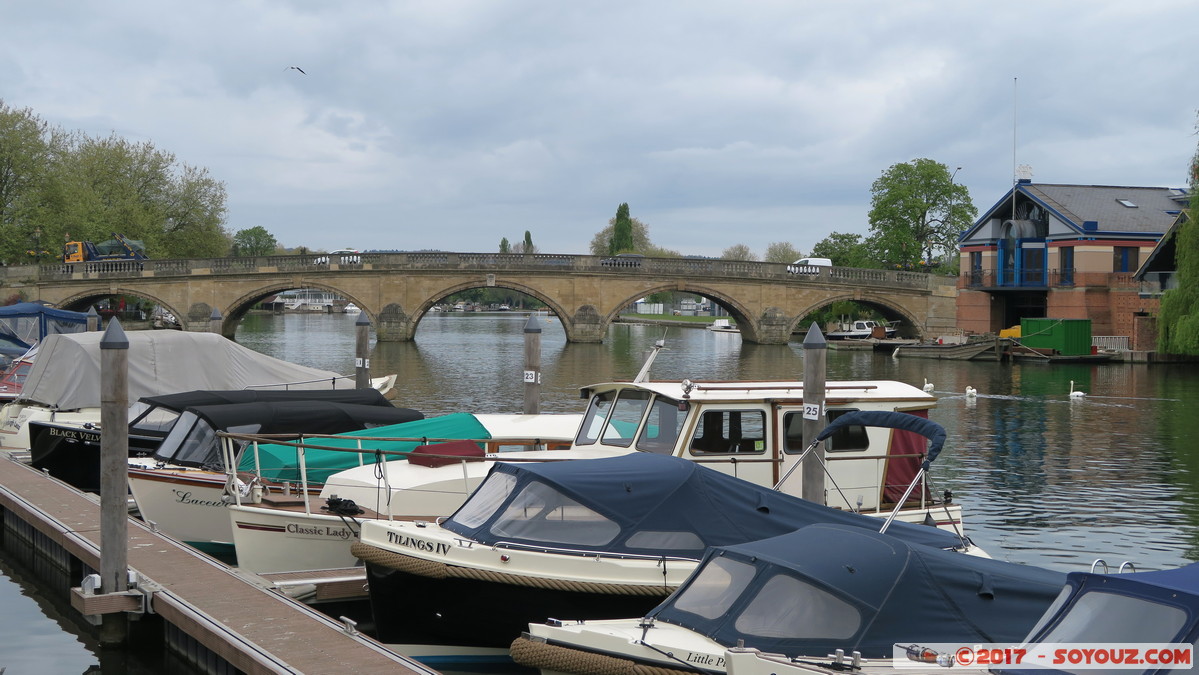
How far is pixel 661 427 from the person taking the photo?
13.0 m

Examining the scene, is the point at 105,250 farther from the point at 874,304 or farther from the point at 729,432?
the point at 729,432

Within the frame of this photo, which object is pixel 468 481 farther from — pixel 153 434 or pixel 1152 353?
pixel 1152 353

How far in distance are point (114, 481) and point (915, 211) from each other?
6899 cm

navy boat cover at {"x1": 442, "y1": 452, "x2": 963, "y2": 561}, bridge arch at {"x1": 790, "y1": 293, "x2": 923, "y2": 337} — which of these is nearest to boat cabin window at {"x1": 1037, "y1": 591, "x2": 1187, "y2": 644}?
navy boat cover at {"x1": 442, "y1": 452, "x2": 963, "y2": 561}

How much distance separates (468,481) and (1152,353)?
140 feet

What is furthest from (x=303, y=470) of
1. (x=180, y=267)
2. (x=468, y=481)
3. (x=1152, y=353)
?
(x=180, y=267)

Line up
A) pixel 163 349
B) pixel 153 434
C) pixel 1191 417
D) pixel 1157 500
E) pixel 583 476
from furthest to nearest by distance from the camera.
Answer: pixel 1191 417
pixel 163 349
pixel 1157 500
pixel 153 434
pixel 583 476

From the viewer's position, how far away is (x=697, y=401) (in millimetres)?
12750

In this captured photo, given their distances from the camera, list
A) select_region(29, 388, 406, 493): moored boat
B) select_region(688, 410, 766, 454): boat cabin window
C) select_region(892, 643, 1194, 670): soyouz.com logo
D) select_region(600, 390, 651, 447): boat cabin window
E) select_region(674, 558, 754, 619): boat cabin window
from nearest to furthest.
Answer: select_region(892, 643, 1194, 670): soyouz.com logo, select_region(674, 558, 754, 619): boat cabin window, select_region(688, 410, 766, 454): boat cabin window, select_region(600, 390, 651, 447): boat cabin window, select_region(29, 388, 406, 493): moored boat

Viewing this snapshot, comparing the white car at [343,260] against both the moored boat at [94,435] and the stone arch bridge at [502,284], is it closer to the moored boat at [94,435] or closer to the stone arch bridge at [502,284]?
the stone arch bridge at [502,284]

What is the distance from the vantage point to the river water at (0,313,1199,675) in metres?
15.2

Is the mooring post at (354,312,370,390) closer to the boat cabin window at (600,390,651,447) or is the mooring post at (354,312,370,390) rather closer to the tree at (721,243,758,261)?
the boat cabin window at (600,390,651,447)

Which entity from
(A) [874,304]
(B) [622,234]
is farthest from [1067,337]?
(B) [622,234]

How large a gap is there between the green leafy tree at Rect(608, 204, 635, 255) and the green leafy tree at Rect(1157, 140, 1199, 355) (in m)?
72.1
